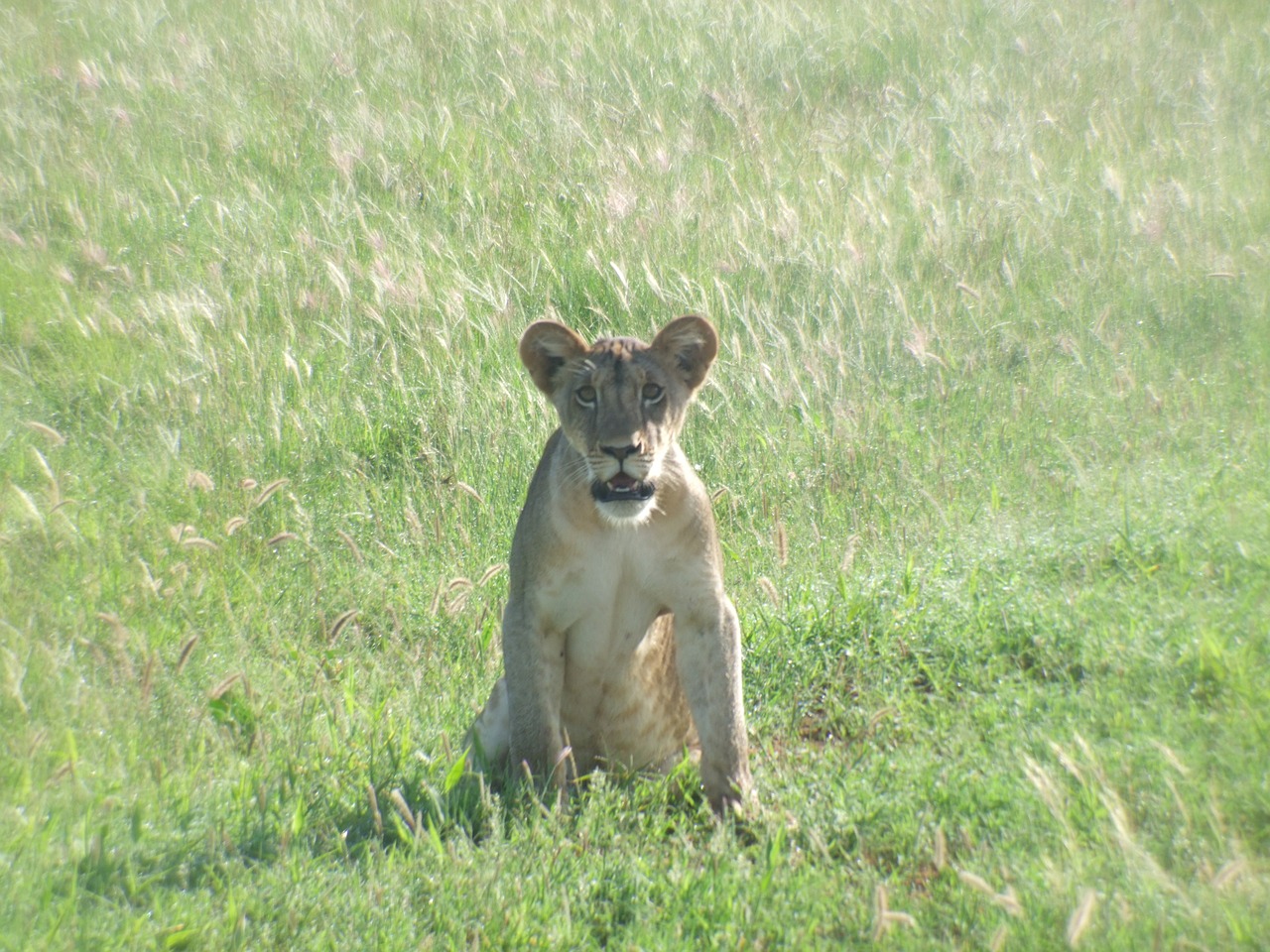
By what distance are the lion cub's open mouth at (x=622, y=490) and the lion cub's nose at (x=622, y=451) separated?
61 millimetres

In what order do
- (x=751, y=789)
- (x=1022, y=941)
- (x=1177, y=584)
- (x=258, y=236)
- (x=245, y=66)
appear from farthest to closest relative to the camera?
1. (x=245, y=66)
2. (x=258, y=236)
3. (x=1177, y=584)
4. (x=751, y=789)
5. (x=1022, y=941)

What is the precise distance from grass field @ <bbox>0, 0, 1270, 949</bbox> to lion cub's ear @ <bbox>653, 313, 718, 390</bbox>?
119cm

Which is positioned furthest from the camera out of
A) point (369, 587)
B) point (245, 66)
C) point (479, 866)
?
point (245, 66)

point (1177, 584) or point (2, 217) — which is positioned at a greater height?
point (2, 217)

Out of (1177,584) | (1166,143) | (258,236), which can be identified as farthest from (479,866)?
(1166,143)

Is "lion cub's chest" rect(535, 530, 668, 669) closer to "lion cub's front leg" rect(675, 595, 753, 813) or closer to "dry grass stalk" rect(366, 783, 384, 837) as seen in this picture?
"lion cub's front leg" rect(675, 595, 753, 813)

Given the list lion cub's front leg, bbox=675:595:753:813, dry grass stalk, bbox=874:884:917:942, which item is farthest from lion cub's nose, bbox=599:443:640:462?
dry grass stalk, bbox=874:884:917:942

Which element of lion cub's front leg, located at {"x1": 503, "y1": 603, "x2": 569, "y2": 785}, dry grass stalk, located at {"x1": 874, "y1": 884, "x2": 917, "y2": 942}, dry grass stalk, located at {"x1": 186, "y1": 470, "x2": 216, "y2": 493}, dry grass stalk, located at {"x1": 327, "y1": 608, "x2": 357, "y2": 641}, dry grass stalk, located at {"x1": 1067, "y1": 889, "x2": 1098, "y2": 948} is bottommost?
dry grass stalk, located at {"x1": 874, "y1": 884, "x2": 917, "y2": 942}

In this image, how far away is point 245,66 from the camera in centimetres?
1238

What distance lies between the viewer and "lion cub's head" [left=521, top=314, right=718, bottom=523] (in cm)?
424

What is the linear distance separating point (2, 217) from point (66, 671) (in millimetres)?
6239

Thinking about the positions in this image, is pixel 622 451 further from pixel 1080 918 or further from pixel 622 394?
pixel 1080 918

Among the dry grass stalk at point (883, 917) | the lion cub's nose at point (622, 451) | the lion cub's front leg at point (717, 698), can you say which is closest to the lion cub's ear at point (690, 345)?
the lion cub's nose at point (622, 451)

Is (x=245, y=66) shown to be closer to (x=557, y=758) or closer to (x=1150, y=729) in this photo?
(x=557, y=758)
